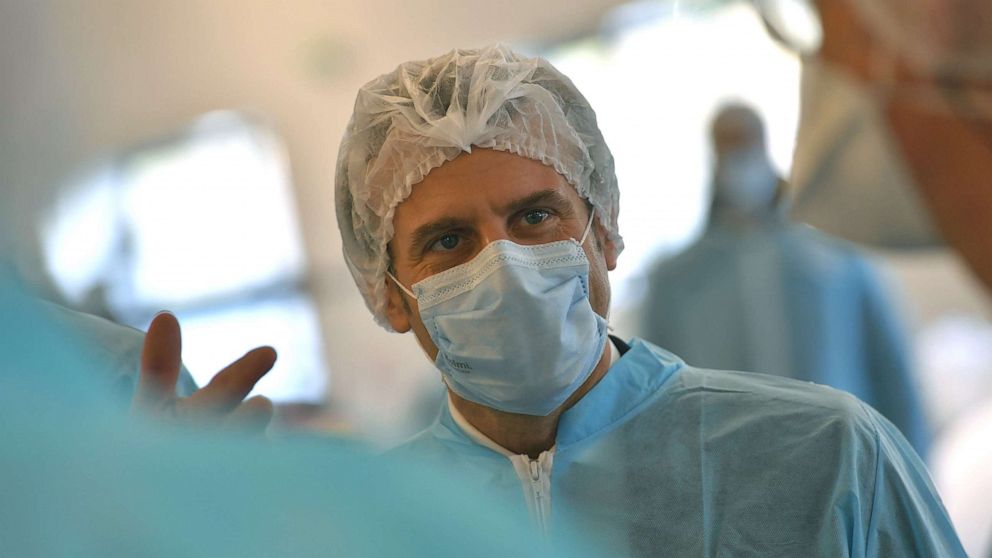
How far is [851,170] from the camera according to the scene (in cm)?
142

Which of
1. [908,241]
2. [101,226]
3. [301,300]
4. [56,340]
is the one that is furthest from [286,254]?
[56,340]

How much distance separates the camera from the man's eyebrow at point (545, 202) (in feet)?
4.35

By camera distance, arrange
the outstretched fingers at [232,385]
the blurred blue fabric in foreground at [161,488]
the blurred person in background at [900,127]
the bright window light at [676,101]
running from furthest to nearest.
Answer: the bright window light at [676,101] → the blurred person in background at [900,127] → the outstretched fingers at [232,385] → the blurred blue fabric in foreground at [161,488]

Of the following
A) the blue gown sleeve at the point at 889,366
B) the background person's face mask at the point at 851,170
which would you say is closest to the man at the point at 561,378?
the background person's face mask at the point at 851,170

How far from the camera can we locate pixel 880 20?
120cm

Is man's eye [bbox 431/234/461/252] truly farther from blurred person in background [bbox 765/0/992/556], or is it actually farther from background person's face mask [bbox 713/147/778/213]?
background person's face mask [bbox 713/147/778/213]

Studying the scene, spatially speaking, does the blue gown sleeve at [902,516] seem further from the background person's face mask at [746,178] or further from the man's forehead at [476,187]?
the background person's face mask at [746,178]

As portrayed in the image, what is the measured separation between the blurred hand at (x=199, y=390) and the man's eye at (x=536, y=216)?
0.34 metres

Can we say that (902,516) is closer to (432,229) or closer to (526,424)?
(526,424)

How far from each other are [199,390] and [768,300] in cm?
218

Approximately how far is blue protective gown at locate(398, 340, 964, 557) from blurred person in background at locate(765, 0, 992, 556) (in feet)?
0.75

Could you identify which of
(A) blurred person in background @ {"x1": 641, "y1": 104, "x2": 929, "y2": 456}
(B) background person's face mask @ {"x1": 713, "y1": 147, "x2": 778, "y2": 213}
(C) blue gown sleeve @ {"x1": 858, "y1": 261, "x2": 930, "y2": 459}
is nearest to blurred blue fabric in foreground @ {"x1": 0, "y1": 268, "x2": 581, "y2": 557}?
(A) blurred person in background @ {"x1": 641, "y1": 104, "x2": 929, "y2": 456}

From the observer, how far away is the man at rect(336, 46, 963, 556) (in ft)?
4.21

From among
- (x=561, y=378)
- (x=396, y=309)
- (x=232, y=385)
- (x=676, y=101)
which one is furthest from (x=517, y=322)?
(x=676, y=101)
